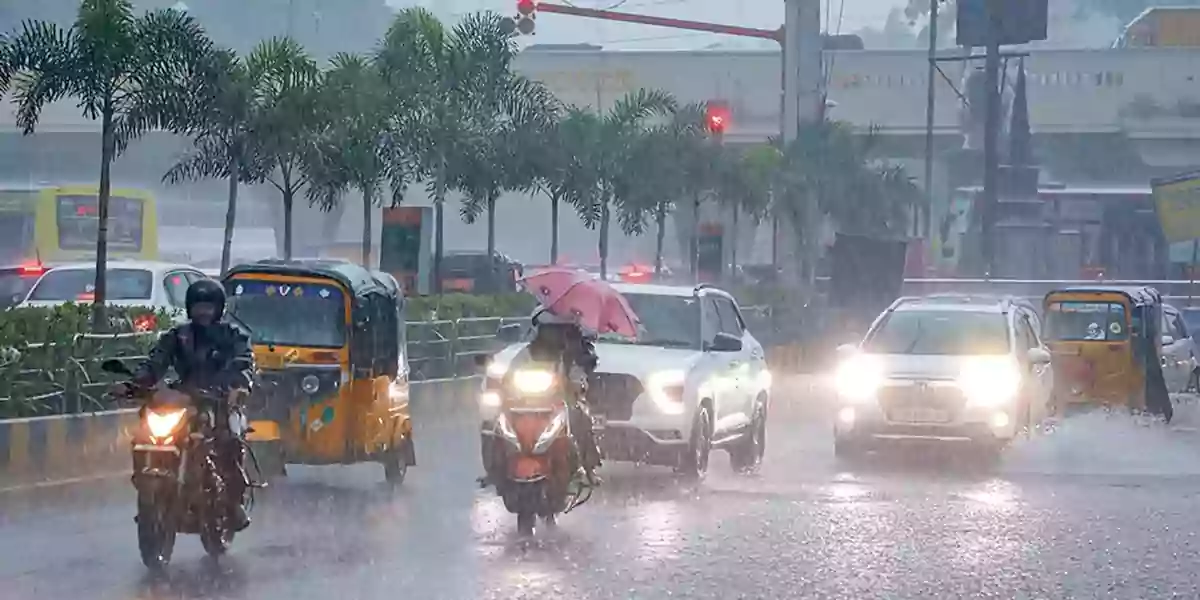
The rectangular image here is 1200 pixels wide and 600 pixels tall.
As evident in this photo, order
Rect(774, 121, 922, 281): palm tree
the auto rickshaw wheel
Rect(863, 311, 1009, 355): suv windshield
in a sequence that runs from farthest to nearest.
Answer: Rect(774, 121, 922, 281): palm tree
Rect(863, 311, 1009, 355): suv windshield
the auto rickshaw wheel

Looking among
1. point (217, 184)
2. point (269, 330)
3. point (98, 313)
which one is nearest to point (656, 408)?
point (269, 330)

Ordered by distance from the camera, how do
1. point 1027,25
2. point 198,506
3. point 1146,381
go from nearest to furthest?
point 198,506 → point 1146,381 → point 1027,25

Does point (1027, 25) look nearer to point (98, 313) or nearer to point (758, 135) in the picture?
point (758, 135)

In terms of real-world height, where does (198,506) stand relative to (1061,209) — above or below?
below

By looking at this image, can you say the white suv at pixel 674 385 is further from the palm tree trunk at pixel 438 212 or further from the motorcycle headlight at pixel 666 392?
the palm tree trunk at pixel 438 212

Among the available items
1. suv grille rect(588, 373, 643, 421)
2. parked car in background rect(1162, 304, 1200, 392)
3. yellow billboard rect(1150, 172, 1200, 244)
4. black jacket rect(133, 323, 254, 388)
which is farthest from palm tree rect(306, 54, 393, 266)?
yellow billboard rect(1150, 172, 1200, 244)

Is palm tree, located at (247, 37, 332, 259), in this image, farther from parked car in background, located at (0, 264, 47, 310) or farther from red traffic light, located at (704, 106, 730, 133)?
red traffic light, located at (704, 106, 730, 133)

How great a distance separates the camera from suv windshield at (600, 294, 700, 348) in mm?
17953

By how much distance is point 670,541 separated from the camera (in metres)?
13.2

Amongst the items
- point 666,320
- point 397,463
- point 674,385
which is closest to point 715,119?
point 666,320

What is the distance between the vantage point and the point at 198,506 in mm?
11242

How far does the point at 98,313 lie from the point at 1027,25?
1894 inches

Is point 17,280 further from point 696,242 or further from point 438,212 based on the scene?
point 696,242

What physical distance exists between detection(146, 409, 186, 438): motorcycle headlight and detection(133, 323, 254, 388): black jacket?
0.30m
